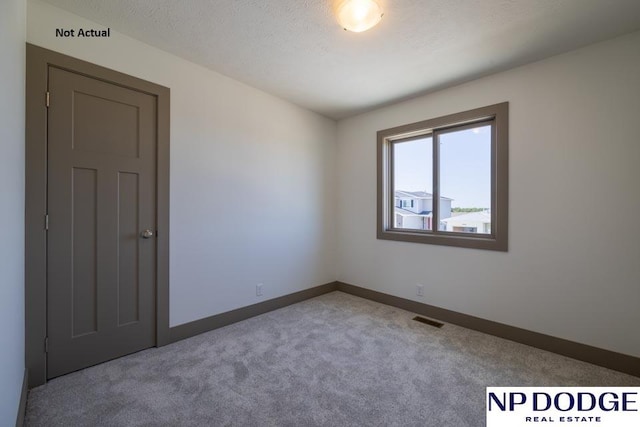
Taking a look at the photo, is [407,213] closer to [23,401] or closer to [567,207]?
[567,207]

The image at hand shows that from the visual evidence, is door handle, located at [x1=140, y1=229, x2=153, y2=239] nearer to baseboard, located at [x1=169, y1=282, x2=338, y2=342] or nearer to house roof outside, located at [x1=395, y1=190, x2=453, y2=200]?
baseboard, located at [x1=169, y1=282, x2=338, y2=342]

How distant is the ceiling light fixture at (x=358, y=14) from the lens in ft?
5.64

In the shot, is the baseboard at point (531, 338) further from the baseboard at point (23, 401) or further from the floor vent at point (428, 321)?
the baseboard at point (23, 401)

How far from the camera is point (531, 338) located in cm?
243

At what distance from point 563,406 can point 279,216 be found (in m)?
2.86

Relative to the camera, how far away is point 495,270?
266 cm

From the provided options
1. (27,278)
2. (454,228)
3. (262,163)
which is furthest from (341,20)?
(27,278)

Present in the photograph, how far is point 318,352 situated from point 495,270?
6.17 ft

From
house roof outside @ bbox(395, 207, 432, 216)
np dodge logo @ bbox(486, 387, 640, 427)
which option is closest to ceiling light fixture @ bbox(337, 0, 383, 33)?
house roof outside @ bbox(395, 207, 432, 216)

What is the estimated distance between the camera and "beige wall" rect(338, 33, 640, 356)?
2066 mm

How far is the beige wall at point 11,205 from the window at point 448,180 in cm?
323

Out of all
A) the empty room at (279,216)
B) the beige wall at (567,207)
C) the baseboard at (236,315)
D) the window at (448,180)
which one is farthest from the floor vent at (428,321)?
the baseboard at (236,315)

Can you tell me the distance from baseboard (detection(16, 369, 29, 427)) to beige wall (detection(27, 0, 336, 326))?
0.90m

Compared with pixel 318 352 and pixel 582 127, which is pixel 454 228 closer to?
pixel 582 127
